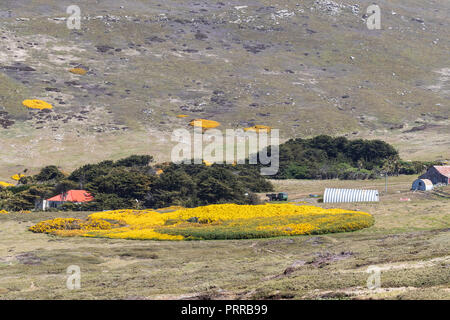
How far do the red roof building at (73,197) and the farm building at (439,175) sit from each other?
41511mm

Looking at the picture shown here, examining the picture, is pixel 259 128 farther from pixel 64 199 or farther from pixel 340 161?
pixel 64 199

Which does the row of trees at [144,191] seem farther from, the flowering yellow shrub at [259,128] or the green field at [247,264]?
the flowering yellow shrub at [259,128]

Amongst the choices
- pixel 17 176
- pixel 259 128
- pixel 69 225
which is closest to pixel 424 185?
pixel 69 225

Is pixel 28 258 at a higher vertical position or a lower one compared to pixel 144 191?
lower

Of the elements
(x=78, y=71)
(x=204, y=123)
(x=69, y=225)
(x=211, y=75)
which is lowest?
(x=69, y=225)

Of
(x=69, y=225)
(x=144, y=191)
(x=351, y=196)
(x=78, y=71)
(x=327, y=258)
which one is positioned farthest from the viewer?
(x=78, y=71)

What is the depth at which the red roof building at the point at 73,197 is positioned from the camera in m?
67.4

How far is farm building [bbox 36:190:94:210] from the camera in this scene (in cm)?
6725

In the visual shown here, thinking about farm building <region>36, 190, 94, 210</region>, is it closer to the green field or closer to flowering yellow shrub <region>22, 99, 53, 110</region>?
the green field

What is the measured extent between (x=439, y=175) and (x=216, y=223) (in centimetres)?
3367

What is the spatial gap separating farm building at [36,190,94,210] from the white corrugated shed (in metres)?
27.8

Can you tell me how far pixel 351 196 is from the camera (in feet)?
199
